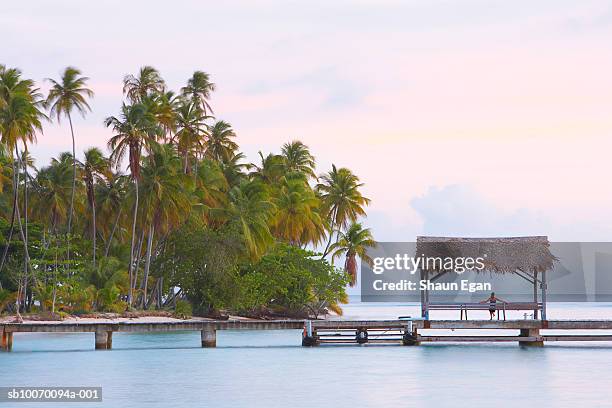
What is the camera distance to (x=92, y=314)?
61938 mm

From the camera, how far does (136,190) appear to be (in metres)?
67.1

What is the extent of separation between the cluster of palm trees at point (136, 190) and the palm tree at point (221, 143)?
8cm

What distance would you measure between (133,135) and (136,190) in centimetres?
346

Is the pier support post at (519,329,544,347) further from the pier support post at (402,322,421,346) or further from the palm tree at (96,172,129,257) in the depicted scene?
the palm tree at (96,172,129,257)

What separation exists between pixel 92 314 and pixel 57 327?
1624cm

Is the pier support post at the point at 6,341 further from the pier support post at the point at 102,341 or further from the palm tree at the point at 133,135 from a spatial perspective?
the palm tree at the point at 133,135

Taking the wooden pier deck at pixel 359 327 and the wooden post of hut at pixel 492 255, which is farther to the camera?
the wooden post of hut at pixel 492 255

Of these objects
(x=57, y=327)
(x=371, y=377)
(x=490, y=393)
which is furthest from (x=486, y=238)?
(x=57, y=327)

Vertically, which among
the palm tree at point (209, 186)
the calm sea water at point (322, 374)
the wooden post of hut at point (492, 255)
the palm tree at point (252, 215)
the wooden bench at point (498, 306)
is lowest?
the calm sea water at point (322, 374)

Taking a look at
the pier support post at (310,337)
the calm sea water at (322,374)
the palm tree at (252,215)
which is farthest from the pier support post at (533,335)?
the palm tree at (252,215)

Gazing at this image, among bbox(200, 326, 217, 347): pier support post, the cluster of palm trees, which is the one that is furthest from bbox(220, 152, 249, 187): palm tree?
bbox(200, 326, 217, 347): pier support post

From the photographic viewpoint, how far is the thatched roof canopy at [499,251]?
157 feet

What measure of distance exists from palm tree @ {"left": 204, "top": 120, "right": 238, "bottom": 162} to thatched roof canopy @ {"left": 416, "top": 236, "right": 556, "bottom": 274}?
40191mm

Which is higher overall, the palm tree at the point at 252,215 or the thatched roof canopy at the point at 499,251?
the palm tree at the point at 252,215
